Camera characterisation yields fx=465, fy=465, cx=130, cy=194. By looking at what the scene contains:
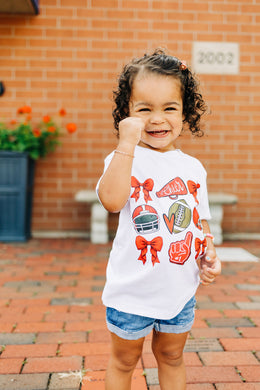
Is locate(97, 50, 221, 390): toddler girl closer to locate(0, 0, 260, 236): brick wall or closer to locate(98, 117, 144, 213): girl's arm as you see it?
locate(98, 117, 144, 213): girl's arm

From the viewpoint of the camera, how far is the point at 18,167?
5.14 meters

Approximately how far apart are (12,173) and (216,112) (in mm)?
2502

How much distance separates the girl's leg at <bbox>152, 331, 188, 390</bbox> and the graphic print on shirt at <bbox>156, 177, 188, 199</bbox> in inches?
18.8

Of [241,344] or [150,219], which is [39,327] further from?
[150,219]

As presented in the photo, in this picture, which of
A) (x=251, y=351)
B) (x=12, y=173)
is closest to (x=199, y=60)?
(x=12, y=173)

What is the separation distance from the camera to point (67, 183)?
557cm

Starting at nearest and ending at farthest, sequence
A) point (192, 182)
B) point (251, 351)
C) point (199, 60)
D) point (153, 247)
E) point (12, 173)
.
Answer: point (153, 247)
point (192, 182)
point (251, 351)
point (12, 173)
point (199, 60)

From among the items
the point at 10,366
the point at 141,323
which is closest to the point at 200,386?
the point at 141,323

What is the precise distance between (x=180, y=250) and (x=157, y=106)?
452 millimetres

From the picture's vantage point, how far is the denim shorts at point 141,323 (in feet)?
4.80

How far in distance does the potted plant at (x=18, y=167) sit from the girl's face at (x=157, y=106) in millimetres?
3807

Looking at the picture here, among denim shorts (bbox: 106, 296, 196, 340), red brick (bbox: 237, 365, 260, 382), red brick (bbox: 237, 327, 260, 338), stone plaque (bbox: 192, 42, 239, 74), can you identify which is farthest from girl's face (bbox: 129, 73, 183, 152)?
stone plaque (bbox: 192, 42, 239, 74)

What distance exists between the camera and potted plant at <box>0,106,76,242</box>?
16.8ft

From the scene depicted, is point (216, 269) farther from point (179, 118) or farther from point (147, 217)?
point (179, 118)
